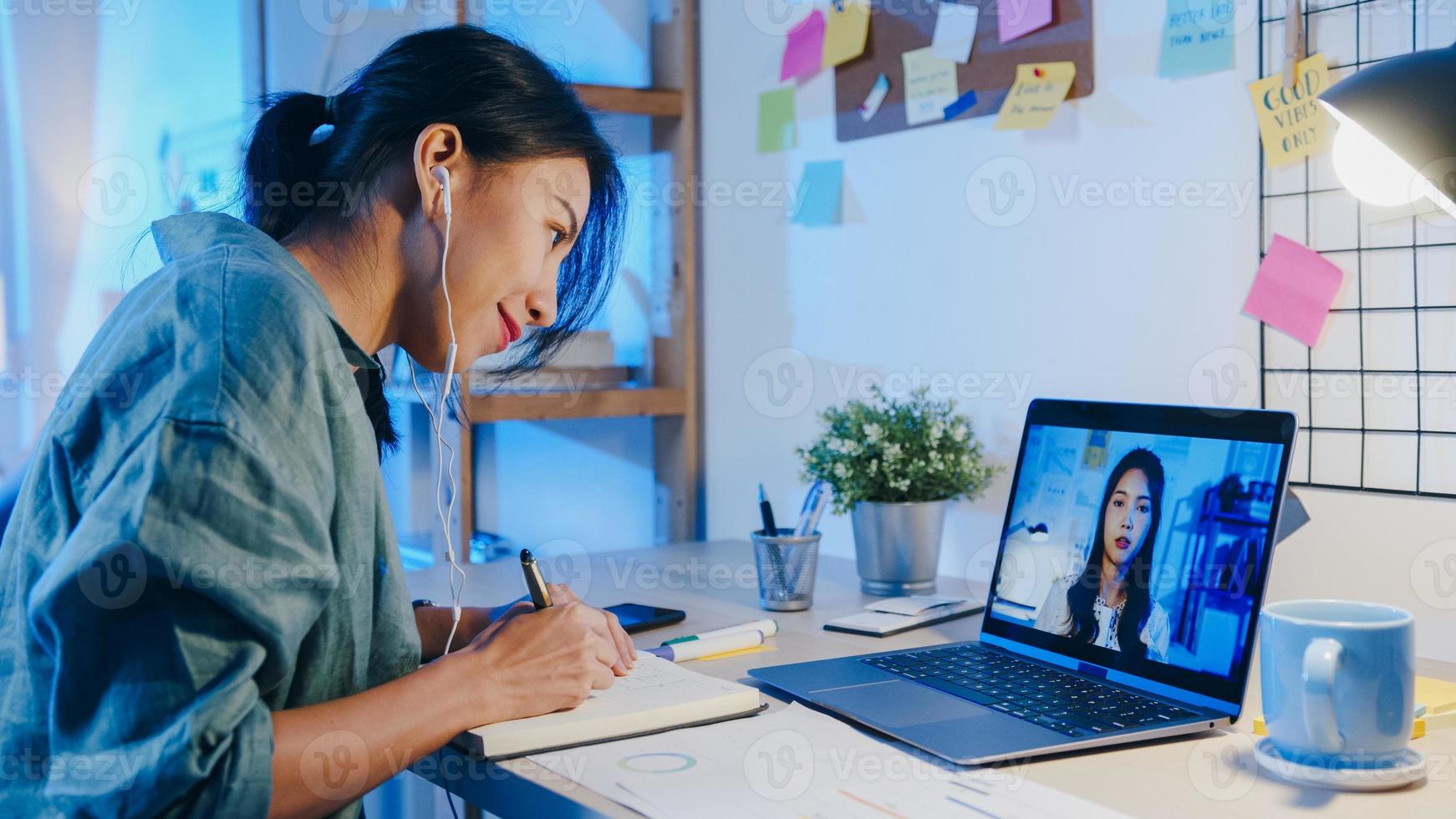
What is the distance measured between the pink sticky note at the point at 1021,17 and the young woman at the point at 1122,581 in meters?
0.58

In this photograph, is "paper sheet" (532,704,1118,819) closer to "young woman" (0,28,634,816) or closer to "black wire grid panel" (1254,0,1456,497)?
"young woman" (0,28,634,816)

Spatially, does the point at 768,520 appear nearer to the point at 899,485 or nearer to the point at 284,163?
the point at 899,485

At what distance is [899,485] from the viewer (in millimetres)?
1300

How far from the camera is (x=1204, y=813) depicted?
0.68 meters

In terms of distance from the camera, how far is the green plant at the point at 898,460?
4.29 ft

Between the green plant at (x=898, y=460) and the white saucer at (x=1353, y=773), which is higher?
the green plant at (x=898, y=460)

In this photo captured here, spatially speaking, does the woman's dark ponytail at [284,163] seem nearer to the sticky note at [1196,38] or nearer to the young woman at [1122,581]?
the young woman at [1122,581]

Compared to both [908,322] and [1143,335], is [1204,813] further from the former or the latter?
[908,322]

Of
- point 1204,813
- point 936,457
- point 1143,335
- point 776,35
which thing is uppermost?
point 776,35

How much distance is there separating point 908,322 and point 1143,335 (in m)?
0.34

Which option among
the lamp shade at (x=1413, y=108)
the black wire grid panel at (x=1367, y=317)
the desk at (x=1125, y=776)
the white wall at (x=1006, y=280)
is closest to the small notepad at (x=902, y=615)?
the desk at (x=1125, y=776)

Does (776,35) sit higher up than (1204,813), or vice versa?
(776,35)

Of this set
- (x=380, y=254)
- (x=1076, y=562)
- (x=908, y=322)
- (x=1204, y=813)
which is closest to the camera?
(x=1204, y=813)

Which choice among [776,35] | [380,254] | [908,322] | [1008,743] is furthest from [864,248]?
[1008,743]
